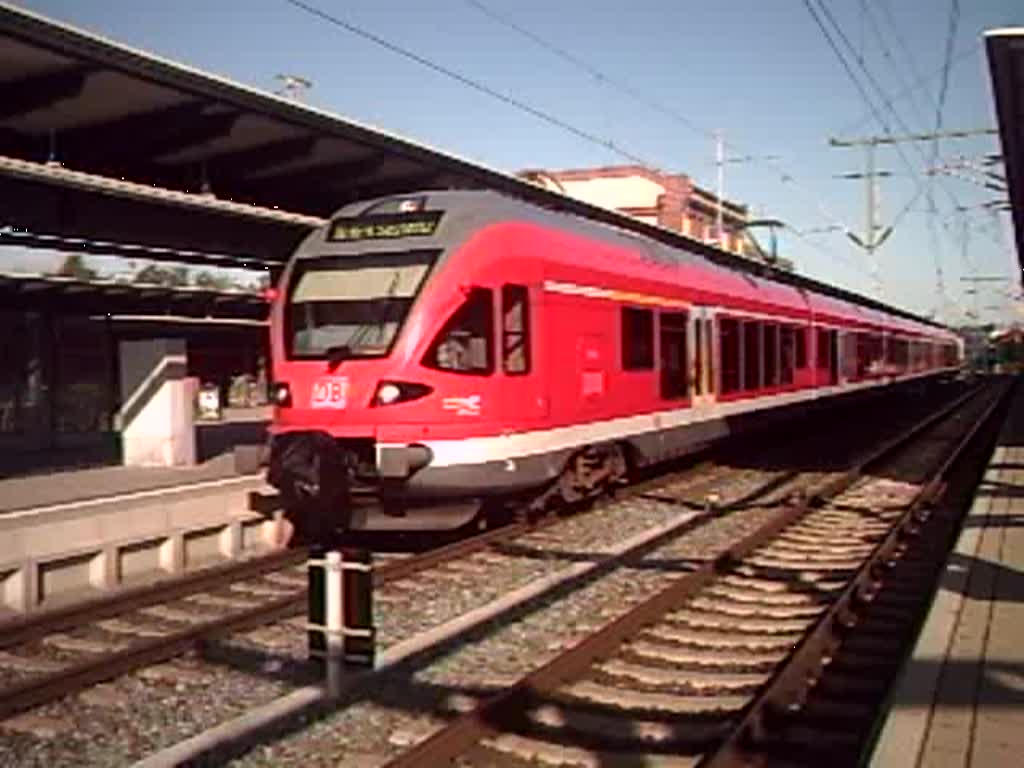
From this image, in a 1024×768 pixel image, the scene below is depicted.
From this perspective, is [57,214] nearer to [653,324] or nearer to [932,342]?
[653,324]

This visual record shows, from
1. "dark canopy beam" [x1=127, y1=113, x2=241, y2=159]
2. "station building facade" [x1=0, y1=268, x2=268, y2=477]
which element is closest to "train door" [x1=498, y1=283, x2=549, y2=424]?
"dark canopy beam" [x1=127, y1=113, x2=241, y2=159]

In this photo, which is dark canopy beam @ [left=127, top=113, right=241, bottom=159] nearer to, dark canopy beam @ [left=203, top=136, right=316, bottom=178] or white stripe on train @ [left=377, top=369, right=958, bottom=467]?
dark canopy beam @ [left=203, top=136, right=316, bottom=178]

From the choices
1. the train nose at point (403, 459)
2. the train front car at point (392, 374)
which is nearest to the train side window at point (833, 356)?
the train front car at point (392, 374)

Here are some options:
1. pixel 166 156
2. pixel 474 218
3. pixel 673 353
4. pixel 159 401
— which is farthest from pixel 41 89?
pixel 673 353

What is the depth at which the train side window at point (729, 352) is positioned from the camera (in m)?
16.7

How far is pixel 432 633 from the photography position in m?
7.51

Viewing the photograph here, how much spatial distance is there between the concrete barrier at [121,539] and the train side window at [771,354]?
10166mm

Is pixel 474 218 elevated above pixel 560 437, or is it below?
above

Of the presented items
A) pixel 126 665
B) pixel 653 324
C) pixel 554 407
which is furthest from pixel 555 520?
pixel 126 665

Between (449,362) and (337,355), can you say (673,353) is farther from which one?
(337,355)

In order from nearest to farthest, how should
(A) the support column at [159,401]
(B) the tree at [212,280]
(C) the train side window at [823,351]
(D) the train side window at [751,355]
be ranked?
1. (A) the support column at [159,401]
2. (D) the train side window at [751,355]
3. (C) the train side window at [823,351]
4. (B) the tree at [212,280]

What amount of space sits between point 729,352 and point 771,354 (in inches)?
112

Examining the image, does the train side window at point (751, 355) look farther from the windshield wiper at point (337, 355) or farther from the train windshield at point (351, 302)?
the windshield wiper at point (337, 355)

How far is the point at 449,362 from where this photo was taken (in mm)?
10242
